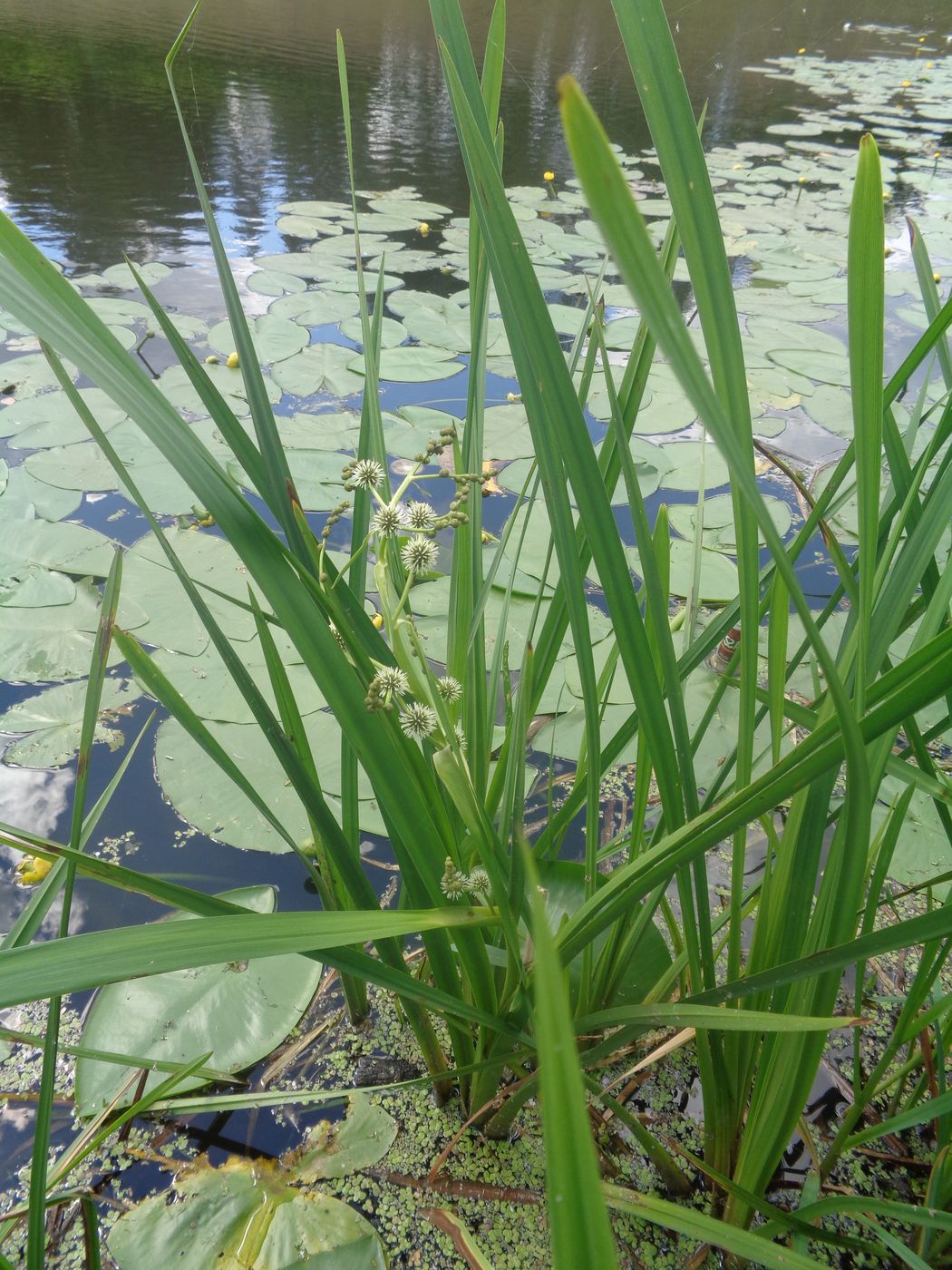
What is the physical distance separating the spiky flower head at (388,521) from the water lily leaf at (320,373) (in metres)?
1.43

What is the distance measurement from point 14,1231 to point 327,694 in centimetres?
50

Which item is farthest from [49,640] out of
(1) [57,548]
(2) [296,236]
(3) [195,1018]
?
(2) [296,236]

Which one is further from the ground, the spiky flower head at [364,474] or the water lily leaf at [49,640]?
the spiky flower head at [364,474]

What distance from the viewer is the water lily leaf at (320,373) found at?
1.74m

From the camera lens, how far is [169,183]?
2.95 m

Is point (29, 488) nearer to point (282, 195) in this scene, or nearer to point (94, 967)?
point (94, 967)

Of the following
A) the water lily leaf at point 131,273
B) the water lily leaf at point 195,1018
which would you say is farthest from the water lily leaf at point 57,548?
the water lily leaf at point 131,273

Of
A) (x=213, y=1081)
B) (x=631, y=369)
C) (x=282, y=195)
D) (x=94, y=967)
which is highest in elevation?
(x=282, y=195)

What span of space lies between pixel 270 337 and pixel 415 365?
14.8 inches

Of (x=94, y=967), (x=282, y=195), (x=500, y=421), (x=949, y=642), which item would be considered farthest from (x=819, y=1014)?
(x=282, y=195)

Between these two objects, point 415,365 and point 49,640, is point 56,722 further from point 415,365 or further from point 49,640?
point 415,365

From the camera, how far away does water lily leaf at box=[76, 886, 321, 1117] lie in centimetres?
63

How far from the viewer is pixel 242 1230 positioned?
548mm

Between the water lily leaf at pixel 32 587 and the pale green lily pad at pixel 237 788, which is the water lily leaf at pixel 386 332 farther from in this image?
the pale green lily pad at pixel 237 788
